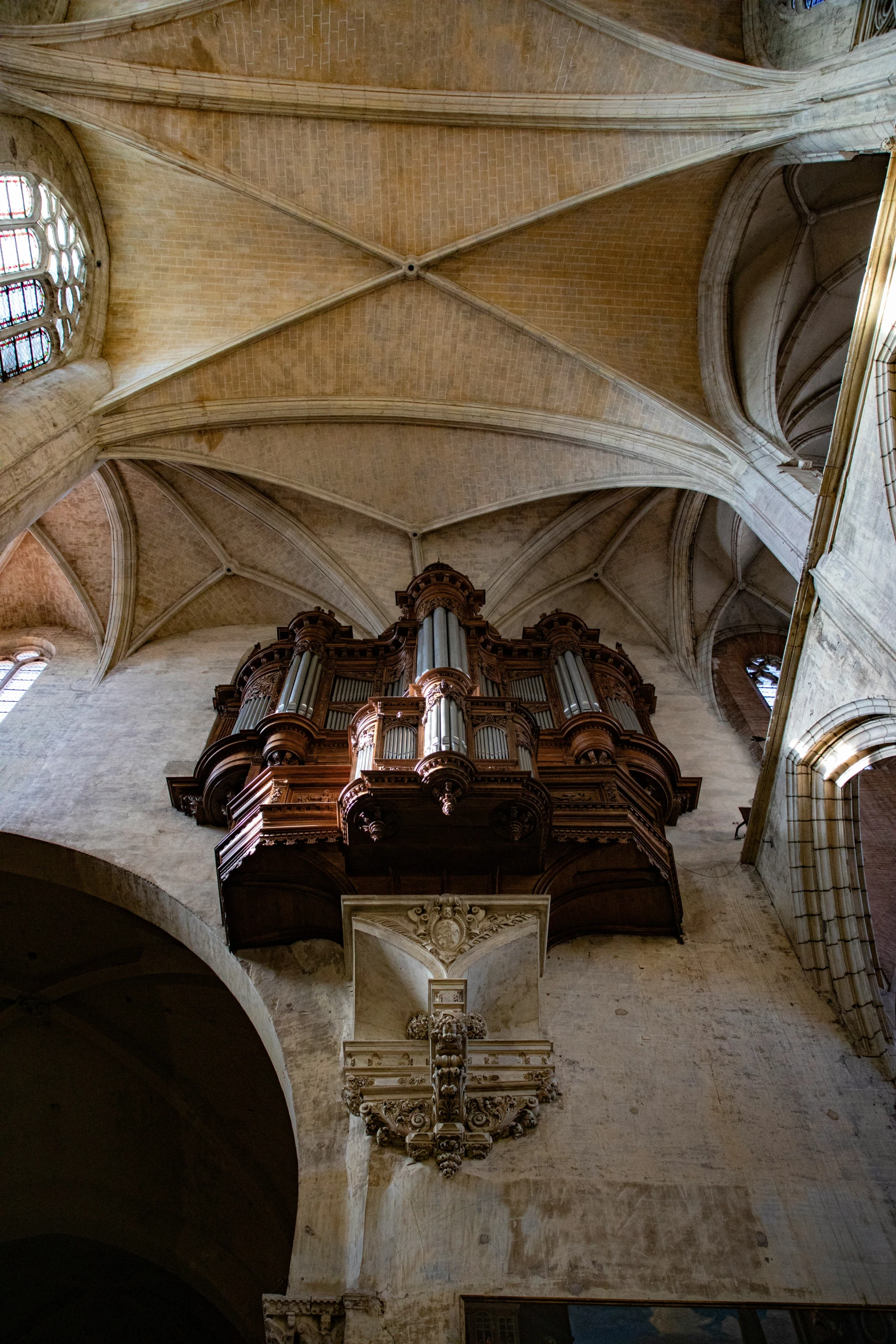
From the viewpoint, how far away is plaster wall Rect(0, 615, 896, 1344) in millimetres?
6578

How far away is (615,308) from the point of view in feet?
48.2

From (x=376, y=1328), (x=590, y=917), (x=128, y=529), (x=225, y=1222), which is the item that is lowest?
(x=376, y=1328)

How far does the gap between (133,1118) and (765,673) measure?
37.4 ft

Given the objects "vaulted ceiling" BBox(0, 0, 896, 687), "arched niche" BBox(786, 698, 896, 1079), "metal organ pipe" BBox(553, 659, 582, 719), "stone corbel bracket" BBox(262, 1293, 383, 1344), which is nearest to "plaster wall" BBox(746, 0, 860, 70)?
"vaulted ceiling" BBox(0, 0, 896, 687)

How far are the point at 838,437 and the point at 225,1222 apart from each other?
36.8ft

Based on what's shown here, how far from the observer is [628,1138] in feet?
24.4

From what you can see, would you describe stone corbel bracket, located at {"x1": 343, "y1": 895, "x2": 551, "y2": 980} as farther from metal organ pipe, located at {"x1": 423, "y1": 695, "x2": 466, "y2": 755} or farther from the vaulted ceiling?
the vaulted ceiling

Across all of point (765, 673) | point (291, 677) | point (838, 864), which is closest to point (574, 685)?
point (291, 677)

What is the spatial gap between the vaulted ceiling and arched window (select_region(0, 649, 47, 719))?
1.01m

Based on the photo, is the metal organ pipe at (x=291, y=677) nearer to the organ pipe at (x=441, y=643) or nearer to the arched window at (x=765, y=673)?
the organ pipe at (x=441, y=643)

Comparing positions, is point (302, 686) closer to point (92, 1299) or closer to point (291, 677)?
point (291, 677)

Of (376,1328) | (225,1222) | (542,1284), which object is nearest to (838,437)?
(542,1284)

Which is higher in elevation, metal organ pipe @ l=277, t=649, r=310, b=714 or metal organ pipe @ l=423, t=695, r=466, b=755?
metal organ pipe @ l=277, t=649, r=310, b=714

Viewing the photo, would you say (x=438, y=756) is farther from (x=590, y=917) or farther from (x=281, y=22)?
(x=281, y=22)
